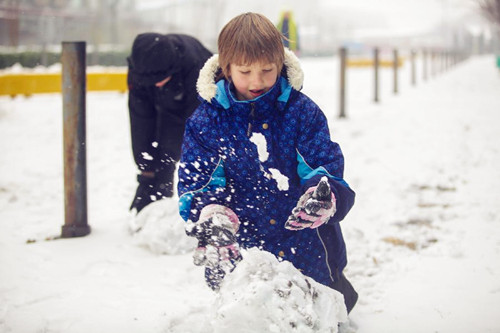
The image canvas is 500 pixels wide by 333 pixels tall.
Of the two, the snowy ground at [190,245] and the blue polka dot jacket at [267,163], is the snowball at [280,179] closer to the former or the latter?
the blue polka dot jacket at [267,163]

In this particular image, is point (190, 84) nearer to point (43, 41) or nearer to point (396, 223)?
point (396, 223)

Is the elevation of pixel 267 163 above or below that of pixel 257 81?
below

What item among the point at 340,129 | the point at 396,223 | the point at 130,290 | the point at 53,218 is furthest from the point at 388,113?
the point at 130,290

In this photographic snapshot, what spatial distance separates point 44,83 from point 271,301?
32.0 feet

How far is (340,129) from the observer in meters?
7.79

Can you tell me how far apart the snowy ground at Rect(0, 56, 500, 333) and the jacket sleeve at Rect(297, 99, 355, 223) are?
2.04 ft

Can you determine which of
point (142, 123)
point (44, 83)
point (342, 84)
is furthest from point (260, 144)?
point (44, 83)

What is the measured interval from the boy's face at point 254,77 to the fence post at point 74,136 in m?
1.59

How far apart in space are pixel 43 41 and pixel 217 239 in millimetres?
13690

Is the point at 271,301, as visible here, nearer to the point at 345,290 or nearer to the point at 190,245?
the point at 345,290

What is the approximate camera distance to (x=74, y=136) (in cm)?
333

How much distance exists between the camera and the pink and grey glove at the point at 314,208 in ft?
5.96

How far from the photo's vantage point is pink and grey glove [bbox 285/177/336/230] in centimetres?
182

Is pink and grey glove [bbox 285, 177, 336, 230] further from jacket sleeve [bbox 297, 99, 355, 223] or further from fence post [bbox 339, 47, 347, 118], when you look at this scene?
fence post [bbox 339, 47, 347, 118]
